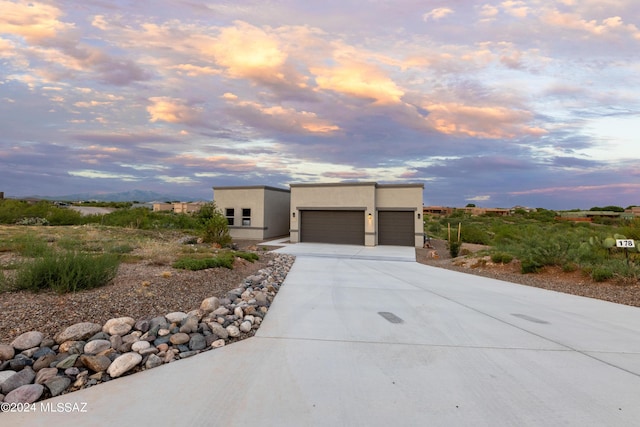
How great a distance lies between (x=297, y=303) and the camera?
648 cm

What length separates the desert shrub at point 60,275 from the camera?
5.72 metres

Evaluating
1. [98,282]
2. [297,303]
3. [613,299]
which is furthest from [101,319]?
[613,299]

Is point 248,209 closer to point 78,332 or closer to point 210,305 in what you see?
point 210,305

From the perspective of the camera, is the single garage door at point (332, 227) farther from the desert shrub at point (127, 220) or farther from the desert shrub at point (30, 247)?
the desert shrub at point (30, 247)

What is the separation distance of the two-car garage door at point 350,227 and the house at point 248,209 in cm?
260

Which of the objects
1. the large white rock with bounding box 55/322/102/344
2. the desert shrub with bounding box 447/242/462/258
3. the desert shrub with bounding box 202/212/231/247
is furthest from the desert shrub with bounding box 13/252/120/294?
the desert shrub with bounding box 447/242/462/258

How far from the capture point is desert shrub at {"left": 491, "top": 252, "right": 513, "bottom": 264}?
39.4 ft

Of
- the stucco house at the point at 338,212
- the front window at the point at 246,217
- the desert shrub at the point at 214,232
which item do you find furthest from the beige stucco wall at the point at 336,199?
the desert shrub at the point at 214,232

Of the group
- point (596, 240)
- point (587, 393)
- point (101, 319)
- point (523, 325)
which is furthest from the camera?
point (596, 240)

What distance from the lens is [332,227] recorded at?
2108cm

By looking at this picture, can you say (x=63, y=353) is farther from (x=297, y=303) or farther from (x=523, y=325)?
(x=523, y=325)

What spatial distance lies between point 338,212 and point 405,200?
13.6 feet

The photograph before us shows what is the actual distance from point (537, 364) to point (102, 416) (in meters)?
4.54

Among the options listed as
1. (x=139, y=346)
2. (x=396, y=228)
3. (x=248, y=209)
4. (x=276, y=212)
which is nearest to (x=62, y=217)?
(x=248, y=209)
